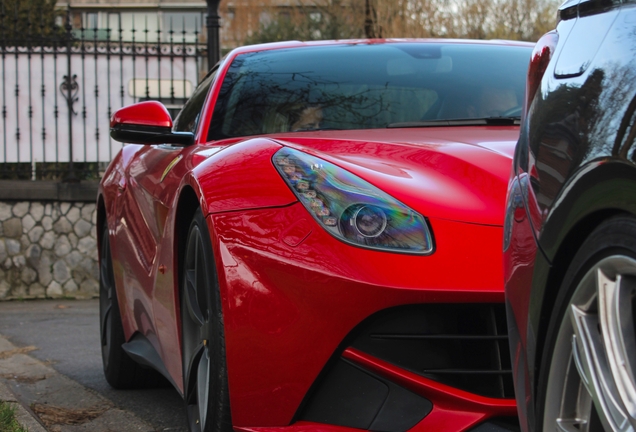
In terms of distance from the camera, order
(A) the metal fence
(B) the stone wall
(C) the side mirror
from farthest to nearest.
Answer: (A) the metal fence → (B) the stone wall → (C) the side mirror

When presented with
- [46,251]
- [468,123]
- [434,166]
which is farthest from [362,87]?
[46,251]

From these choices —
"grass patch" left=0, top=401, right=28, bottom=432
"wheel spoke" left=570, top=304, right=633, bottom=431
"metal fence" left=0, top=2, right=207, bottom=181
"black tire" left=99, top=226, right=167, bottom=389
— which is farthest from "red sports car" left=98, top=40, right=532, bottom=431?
"metal fence" left=0, top=2, right=207, bottom=181

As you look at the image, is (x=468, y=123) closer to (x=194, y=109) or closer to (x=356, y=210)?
(x=356, y=210)

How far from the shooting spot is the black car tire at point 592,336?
5.01 ft

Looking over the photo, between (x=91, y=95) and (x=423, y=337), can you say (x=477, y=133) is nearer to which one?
(x=423, y=337)

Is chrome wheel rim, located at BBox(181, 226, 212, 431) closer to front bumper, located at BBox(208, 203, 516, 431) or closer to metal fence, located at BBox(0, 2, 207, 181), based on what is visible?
front bumper, located at BBox(208, 203, 516, 431)

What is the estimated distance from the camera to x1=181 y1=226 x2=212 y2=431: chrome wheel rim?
286 centimetres

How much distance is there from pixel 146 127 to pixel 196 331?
105cm

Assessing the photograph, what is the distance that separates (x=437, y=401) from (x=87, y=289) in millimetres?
8182

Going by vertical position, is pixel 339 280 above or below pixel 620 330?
below

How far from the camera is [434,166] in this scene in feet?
9.05

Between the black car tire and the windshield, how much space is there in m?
2.06

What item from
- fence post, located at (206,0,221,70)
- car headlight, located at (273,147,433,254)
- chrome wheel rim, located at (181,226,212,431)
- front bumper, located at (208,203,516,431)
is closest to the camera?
front bumper, located at (208,203,516,431)

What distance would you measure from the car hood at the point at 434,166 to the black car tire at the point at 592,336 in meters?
0.82
